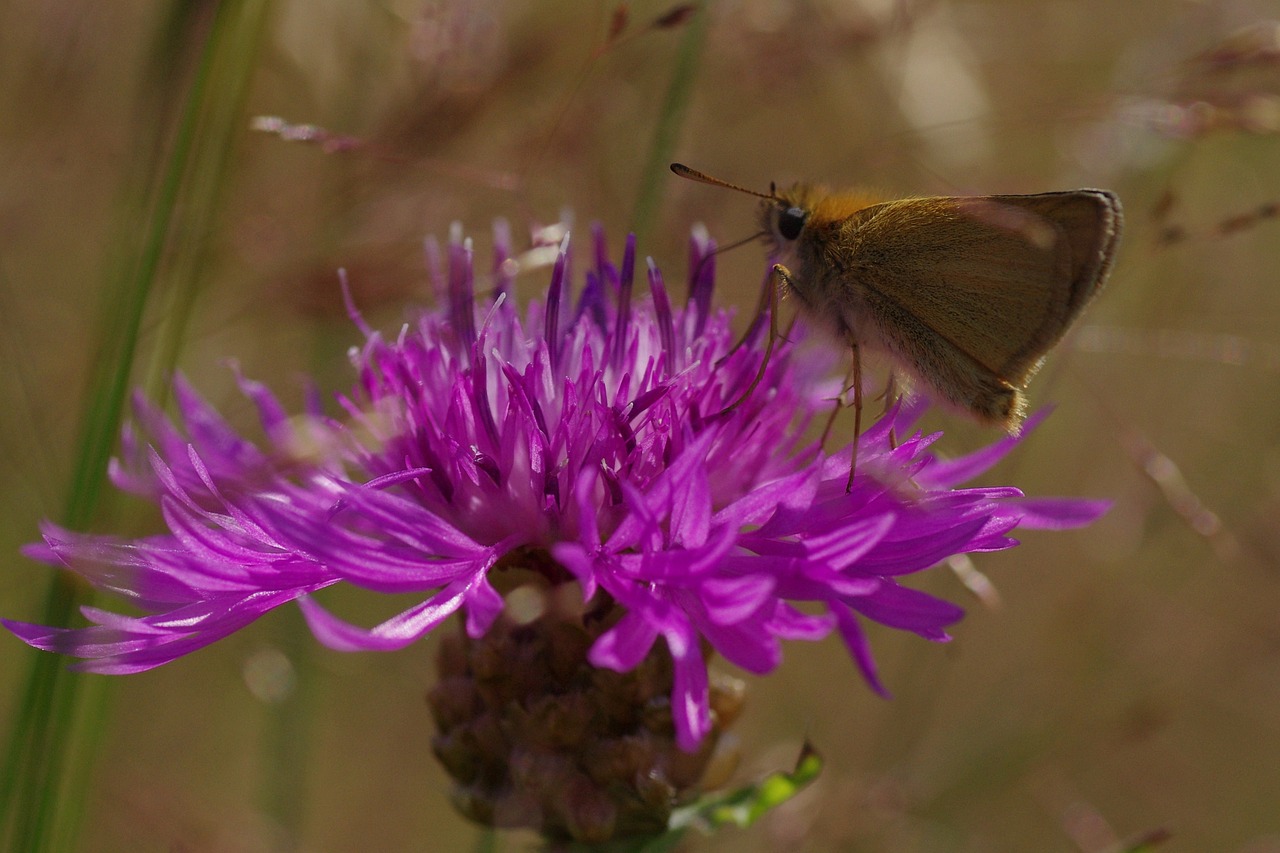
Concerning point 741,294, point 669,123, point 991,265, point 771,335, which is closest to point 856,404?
point 771,335

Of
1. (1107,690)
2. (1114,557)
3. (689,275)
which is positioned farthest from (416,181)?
(1107,690)

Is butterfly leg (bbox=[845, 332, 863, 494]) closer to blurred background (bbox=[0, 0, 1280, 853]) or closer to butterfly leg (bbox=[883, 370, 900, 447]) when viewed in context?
butterfly leg (bbox=[883, 370, 900, 447])

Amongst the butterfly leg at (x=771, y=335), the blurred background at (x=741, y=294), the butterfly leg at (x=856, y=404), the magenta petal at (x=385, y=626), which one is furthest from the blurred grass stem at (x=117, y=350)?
the butterfly leg at (x=856, y=404)

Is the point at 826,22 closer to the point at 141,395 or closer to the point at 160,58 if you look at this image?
the point at 160,58

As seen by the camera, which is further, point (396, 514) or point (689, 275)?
point (689, 275)

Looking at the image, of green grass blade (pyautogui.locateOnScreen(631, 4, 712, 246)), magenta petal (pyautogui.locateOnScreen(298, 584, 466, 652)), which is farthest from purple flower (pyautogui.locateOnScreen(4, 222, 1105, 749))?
green grass blade (pyautogui.locateOnScreen(631, 4, 712, 246))

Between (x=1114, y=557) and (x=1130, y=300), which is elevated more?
(x=1130, y=300)

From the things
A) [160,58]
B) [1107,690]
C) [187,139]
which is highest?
[160,58]
